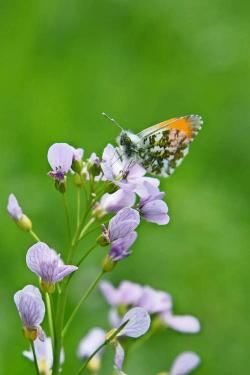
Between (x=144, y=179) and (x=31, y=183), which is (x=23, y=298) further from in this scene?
(x=31, y=183)

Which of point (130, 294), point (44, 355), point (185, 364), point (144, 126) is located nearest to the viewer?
point (44, 355)

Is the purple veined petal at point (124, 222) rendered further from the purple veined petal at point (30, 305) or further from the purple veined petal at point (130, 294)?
the purple veined petal at point (130, 294)

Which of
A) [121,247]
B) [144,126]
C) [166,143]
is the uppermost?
[166,143]

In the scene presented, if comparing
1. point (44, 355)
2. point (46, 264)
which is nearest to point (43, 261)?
point (46, 264)

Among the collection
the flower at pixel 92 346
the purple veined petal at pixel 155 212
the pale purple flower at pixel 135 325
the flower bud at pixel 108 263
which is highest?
the purple veined petal at pixel 155 212

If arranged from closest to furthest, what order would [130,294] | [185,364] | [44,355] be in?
[44,355] → [185,364] → [130,294]

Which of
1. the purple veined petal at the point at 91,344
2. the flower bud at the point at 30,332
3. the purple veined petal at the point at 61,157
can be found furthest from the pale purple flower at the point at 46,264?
the purple veined petal at the point at 91,344

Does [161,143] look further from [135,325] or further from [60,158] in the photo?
[135,325]
